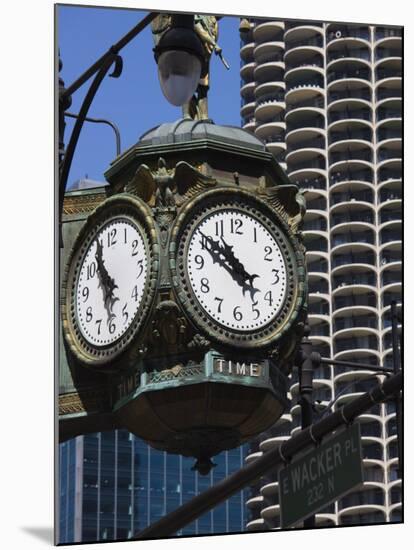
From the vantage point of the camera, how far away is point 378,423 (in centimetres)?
1830

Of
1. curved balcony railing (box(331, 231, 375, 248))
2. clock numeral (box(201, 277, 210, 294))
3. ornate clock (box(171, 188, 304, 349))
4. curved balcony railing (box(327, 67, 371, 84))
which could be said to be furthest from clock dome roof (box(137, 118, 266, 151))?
curved balcony railing (box(331, 231, 375, 248))

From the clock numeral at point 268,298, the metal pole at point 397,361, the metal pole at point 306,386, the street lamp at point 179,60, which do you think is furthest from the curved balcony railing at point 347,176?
the street lamp at point 179,60

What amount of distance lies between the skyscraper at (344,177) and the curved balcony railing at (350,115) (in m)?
0.02

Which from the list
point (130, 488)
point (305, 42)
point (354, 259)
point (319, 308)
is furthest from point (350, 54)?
point (130, 488)

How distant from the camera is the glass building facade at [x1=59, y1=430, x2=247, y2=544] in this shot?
20094mm

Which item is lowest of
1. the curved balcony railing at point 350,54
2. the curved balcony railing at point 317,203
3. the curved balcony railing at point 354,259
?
the curved balcony railing at point 354,259

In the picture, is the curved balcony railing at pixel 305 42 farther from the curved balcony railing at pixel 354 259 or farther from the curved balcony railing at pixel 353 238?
the curved balcony railing at pixel 354 259

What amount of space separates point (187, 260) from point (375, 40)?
4.13 metres

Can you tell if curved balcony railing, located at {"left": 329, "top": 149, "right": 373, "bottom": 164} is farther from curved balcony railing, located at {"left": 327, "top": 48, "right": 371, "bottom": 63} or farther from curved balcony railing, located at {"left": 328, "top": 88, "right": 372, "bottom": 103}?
curved balcony railing, located at {"left": 327, "top": 48, "right": 371, "bottom": 63}

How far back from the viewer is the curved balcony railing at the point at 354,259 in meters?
16.6

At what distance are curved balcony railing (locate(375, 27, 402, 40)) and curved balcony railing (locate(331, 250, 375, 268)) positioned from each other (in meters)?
2.38

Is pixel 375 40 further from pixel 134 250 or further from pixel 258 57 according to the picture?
pixel 134 250

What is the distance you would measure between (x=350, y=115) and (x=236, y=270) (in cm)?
582

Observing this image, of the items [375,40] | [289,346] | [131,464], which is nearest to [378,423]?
[375,40]
